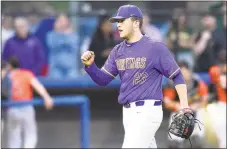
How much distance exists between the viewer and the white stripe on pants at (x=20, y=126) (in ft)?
Result: 28.4

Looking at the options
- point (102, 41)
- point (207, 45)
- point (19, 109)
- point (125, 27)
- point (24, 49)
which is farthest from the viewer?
point (207, 45)

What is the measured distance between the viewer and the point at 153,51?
5.73 m

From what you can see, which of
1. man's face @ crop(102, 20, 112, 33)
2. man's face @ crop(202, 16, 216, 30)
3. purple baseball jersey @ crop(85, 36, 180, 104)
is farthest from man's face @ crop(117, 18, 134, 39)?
man's face @ crop(202, 16, 216, 30)

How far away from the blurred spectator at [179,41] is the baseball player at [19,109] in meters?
2.52

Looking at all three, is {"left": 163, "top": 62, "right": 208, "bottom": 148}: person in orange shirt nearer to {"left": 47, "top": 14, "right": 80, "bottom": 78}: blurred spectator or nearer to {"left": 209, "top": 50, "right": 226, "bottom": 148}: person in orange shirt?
{"left": 209, "top": 50, "right": 226, "bottom": 148}: person in orange shirt

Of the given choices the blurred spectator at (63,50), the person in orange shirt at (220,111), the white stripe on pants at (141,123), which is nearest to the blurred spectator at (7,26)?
the blurred spectator at (63,50)

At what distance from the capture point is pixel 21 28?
982 cm

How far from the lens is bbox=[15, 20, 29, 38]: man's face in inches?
384

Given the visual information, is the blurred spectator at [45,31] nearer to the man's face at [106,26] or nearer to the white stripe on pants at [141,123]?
the man's face at [106,26]

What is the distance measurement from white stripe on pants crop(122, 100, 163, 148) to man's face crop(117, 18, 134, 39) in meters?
0.57

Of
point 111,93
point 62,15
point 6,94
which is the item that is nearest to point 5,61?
point 6,94

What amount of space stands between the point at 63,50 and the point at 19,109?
1.89 meters

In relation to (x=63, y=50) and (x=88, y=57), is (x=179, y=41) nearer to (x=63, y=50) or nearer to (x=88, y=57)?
(x=63, y=50)

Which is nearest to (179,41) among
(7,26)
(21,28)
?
(21,28)
